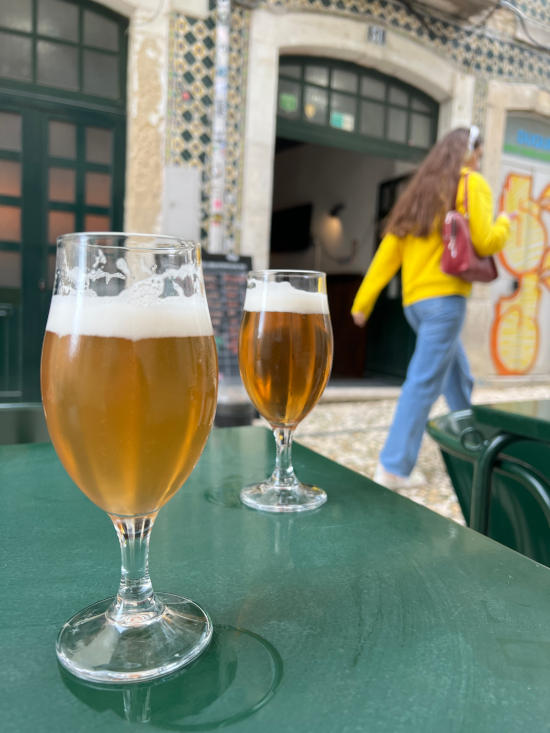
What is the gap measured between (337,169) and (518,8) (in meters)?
2.90

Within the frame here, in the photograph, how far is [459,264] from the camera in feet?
8.68

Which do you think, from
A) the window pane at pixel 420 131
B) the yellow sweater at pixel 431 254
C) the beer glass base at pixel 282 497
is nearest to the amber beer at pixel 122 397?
the beer glass base at pixel 282 497

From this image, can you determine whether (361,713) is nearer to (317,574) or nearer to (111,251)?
(317,574)

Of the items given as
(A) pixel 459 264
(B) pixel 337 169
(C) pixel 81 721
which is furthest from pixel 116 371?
(B) pixel 337 169

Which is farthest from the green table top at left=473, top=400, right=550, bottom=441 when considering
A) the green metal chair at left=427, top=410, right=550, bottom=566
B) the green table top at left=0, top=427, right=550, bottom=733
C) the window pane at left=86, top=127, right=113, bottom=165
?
the window pane at left=86, top=127, right=113, bottom=165

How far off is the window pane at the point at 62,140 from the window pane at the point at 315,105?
6.75ft

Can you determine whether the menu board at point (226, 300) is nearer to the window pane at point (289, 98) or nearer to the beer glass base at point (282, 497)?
the window pane at point (289, 98)

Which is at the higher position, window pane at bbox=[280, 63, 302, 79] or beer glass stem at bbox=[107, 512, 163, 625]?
window pane at bbox=[280, 63, 302, 79]

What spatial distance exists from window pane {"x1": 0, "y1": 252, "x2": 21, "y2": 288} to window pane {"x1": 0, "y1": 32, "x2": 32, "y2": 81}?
1219 millimetres

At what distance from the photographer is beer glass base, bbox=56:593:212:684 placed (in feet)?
1.15

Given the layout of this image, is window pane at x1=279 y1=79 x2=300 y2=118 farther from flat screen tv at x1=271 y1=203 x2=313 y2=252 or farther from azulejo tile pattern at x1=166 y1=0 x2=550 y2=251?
flat screen tv at x1=271 y1=203 x2=313 y2=252

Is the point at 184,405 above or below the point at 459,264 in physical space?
below

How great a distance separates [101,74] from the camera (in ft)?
14.5

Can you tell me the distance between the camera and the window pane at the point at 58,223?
4.38 meters
